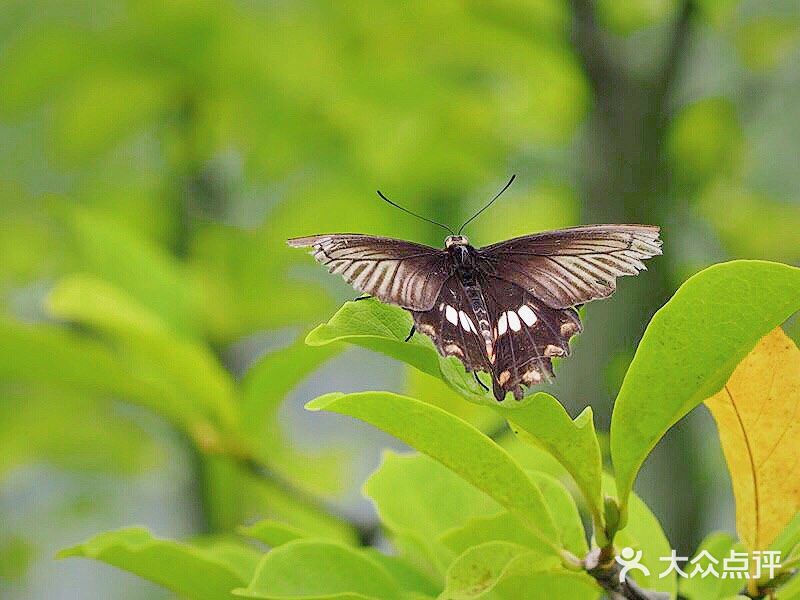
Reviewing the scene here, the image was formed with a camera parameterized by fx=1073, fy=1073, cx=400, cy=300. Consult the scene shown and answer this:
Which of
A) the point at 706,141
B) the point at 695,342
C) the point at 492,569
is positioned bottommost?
the point at 492,569

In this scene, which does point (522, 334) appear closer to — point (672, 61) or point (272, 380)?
point (272, 380)

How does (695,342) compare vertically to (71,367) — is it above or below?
below

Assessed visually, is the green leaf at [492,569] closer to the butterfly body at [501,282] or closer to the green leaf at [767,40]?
the butterfly body at [501,282]

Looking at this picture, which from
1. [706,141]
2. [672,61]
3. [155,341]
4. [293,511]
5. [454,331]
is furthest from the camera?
[706,141]

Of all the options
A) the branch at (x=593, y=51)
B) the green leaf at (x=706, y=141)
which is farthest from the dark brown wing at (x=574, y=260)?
the green leaf at (x=706, y=141)

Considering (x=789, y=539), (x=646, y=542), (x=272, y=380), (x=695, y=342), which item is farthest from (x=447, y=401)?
(x=695, y=342)

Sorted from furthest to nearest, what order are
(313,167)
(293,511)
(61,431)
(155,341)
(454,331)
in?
1. (61,431)
2. (313,167)
3. (293,511)
4. (155,341)
5. (454,331)
